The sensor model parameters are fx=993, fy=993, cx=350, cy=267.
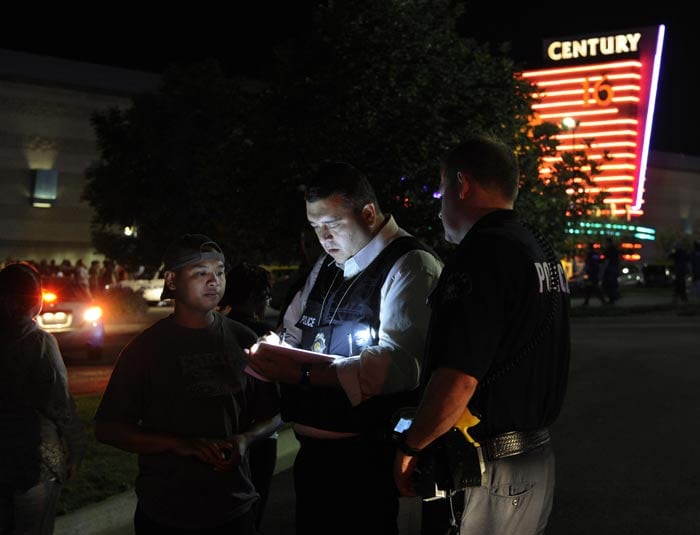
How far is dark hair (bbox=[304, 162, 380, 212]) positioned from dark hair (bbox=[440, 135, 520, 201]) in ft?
1.96

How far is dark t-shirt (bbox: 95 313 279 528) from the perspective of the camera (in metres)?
3.69

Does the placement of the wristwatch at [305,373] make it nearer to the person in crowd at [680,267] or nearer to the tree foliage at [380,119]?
the tree foliage at [380,119]

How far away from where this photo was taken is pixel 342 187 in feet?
12.4

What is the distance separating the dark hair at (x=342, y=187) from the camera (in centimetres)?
377

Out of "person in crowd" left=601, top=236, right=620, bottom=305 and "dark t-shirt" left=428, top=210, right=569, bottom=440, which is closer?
"dark t-shirt" left=428, top=210, right=569, bottom=440

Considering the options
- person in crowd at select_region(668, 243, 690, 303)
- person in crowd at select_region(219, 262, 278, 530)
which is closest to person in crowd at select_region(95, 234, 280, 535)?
person in crowd at select_region(219, 262, 278, 530)

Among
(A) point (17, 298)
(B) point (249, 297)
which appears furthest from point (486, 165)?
(B) point (249, 297)

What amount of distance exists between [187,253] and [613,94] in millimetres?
92527

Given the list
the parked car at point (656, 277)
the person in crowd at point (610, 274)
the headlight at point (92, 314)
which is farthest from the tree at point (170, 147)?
the parked car at point (656, 277)

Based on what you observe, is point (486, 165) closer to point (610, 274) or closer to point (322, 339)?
point (322, 339)

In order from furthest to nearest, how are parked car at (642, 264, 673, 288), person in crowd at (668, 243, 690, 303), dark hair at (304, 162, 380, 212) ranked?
parked car at (642, 264, 673, 288) < person in crowd at (668, 243, 690, 303) < dark hair at (304, 162, 380, 212)

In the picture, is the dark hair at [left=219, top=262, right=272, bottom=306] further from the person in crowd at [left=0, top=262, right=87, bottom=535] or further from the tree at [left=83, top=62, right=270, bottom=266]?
the tree at [left=83, top=62, right=270, bottom=266]

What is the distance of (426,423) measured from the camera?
2896 mm

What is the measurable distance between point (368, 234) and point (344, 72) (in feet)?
56.4
